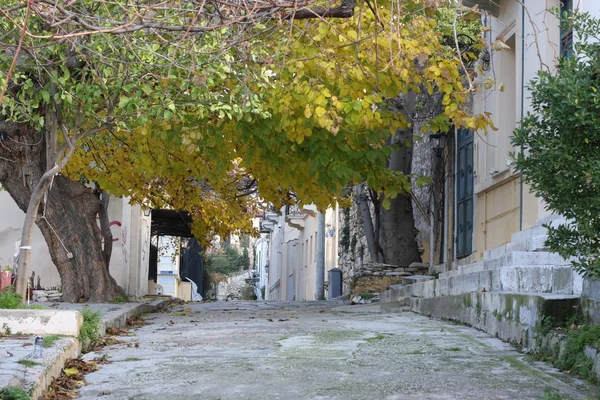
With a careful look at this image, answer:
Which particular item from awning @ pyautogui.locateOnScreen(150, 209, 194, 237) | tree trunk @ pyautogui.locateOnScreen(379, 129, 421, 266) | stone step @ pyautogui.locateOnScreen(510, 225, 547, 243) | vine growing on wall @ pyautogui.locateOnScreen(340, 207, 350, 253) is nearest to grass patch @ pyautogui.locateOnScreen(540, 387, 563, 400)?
stone step @ pyautogui.locateOnScreen(510, 225, 547, 243)

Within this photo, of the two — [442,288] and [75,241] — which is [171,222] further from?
[442,288]

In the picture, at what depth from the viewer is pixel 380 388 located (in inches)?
247

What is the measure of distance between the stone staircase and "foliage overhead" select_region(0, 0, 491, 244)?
2.14 meters

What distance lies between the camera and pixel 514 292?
9.31m

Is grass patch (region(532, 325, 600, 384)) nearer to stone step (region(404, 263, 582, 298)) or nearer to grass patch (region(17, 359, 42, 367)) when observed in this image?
stone step (region(404, 263, 582, 298))

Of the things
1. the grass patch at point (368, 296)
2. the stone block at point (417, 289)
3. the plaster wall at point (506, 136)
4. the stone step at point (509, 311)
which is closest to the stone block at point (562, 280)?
the stone step at point (509, 311)

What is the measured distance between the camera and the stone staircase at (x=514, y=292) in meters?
7.98

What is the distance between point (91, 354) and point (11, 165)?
305 inches

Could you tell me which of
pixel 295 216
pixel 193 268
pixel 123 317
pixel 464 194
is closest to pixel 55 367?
pixel 123 317

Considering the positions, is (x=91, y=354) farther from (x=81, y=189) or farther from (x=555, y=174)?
(x=81, y=189)

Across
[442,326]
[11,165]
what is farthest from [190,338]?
[11,165]

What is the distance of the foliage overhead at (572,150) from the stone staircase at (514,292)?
121cm

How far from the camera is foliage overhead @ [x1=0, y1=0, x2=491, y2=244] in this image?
34.1ft

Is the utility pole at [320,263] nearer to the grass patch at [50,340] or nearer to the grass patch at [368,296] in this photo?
the grass patch at [368,296]
